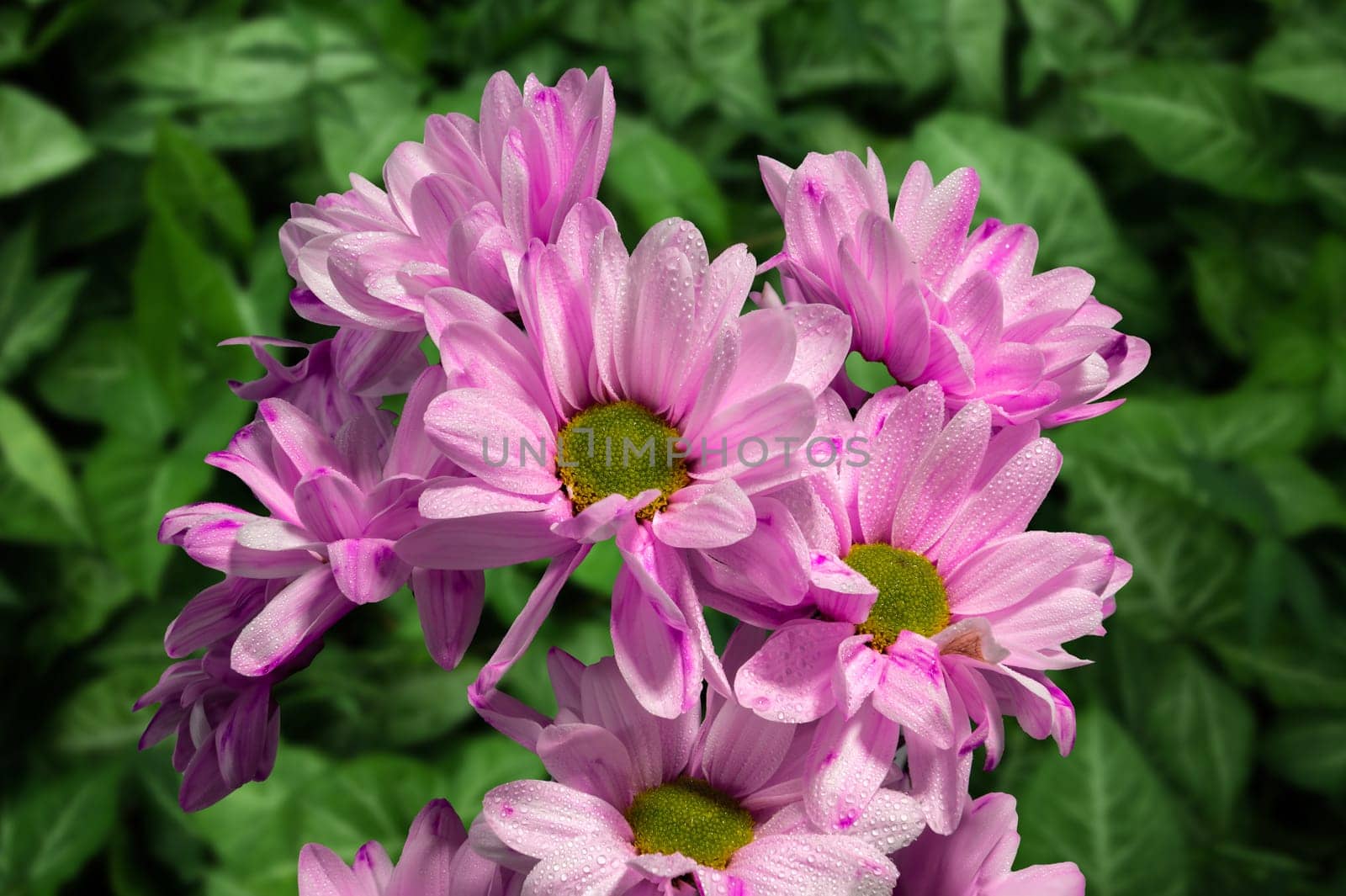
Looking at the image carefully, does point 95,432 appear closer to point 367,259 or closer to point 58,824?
point 58,824

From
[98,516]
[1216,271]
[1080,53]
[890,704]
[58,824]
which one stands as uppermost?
[890,704]

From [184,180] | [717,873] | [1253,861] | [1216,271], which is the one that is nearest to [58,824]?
[184,180]

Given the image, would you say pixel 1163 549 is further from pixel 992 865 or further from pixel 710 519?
pixel 710 519

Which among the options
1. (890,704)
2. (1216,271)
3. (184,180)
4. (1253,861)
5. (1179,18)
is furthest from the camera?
(1179,18)

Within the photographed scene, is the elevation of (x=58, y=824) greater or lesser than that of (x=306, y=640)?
lesser

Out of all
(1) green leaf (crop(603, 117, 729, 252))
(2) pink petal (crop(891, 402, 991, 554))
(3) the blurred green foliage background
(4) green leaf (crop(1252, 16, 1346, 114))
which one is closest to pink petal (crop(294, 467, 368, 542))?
(2) pink petal (crop(891, 402, 991, 554))

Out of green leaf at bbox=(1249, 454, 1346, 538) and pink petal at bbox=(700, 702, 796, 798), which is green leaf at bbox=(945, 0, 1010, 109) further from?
pink petal at bbox=(700, 702, 796, 798)

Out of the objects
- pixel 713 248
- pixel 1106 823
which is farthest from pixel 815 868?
pixel 713 248
